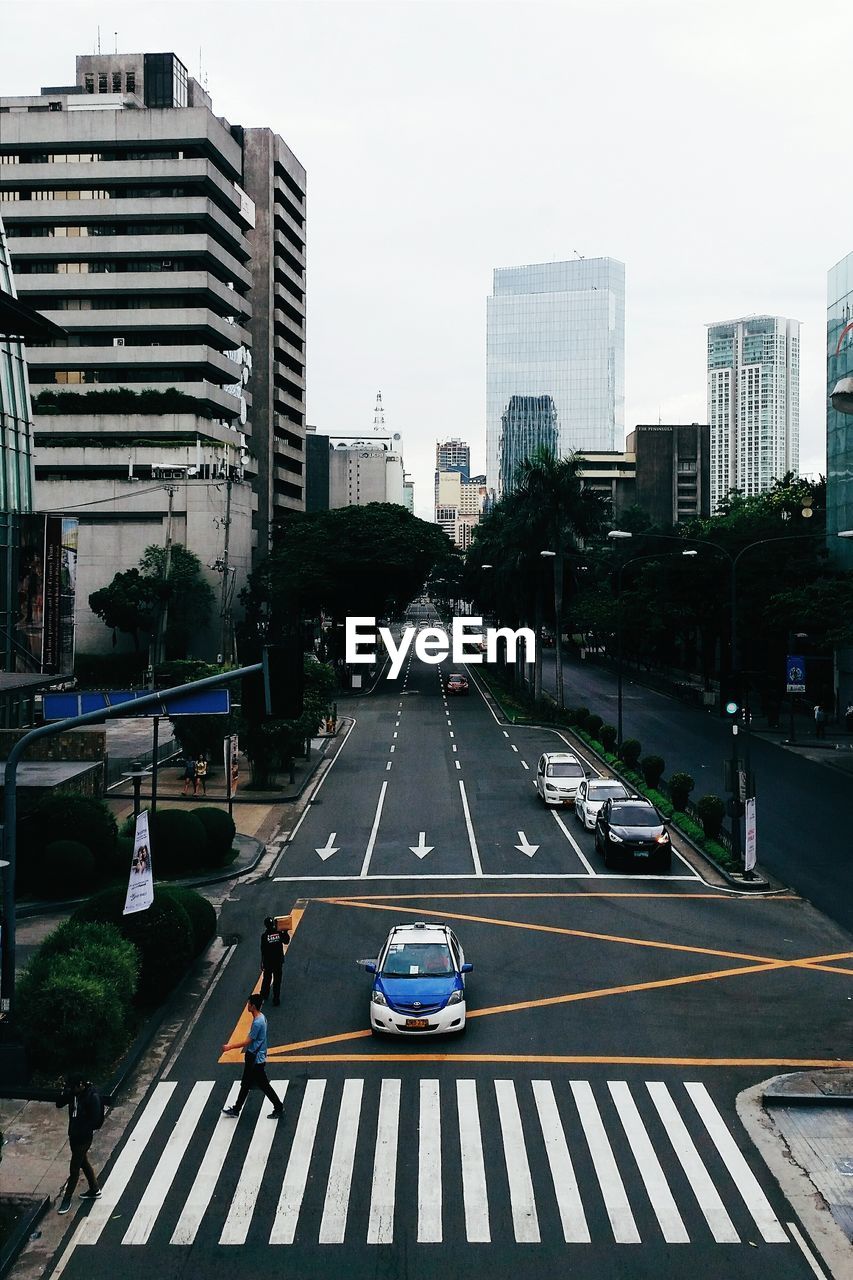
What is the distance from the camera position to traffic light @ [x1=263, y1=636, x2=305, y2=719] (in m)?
17.1

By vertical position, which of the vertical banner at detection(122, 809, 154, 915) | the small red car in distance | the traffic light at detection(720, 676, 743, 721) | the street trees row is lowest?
the small red car in distance

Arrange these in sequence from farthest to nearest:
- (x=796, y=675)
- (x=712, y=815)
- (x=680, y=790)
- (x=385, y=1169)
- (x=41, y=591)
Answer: (x=796, y=675) < (x=41, y=591) < (x=680, y=790) < (x=712, y=815) < (x=385, y=1169)

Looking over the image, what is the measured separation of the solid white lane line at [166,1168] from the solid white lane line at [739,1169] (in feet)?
23.3

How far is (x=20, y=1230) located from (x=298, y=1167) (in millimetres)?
3403

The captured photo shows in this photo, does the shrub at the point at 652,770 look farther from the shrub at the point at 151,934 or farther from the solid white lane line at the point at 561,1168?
the solid white lane line at the point at 561,1168

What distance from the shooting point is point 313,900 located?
28047mm

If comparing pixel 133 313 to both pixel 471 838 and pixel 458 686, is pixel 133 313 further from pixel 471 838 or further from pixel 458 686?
pixel 471 838

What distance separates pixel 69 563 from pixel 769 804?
2819 cm

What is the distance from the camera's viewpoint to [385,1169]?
551 inches

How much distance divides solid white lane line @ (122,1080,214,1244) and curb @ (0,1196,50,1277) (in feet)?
3.65

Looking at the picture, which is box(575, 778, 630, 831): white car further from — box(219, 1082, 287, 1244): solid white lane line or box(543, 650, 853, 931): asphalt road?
box(219, 1082, 287, 1244): solid white lane line

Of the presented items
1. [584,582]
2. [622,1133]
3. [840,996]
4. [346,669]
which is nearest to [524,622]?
[346,669]

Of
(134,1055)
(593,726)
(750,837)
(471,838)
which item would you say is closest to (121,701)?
(471,838)

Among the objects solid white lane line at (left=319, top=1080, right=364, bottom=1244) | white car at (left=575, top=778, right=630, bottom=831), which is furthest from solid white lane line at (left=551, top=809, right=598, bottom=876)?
solid white lane line at (left=319, top=1080, right=364, bottom=1244)
